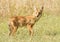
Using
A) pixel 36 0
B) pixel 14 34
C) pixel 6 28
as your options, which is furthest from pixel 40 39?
pixel 36 0

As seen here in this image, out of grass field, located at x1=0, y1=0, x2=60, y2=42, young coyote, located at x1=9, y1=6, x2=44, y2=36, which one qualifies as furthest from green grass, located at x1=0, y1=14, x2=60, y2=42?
young coyote, located at x1=9, y1=6, x2=44, y2=36

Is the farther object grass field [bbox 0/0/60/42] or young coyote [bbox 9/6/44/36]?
young coyote [bbox 9/6/44/36]

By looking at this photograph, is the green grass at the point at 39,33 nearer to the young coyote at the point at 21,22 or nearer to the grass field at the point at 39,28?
the grass field at the point at 39,28

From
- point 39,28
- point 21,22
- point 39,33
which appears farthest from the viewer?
point 39,28

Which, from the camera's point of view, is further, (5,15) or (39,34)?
(5,15)

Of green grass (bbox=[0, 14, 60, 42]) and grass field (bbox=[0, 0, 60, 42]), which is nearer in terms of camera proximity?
green grass (bbox=[0, 14, 60, 42])

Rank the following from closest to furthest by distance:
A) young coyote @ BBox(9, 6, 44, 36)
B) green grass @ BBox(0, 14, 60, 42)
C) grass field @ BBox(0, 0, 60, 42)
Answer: green grass @ BBox(0, 14, 60, 42)
grass field @ BBox(0, 0, 60, 42)
young coyote @ BBox(9, 6, 44, 36)

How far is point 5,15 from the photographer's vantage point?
1714 centimetres

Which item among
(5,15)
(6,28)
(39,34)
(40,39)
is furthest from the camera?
(5,15)

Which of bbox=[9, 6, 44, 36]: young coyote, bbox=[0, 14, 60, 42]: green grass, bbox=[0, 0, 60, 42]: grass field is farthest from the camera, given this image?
bbox=[9, 6, 44, 36]: young coyote

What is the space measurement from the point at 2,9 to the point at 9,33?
5103mm

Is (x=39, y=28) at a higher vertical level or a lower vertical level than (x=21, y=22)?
lower

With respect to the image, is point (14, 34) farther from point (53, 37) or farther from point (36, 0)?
point (36, 0)

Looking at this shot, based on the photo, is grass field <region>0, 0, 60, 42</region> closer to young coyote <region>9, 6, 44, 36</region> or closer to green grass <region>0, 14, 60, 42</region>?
green grass <region>0, 14, 60, 42</region>
